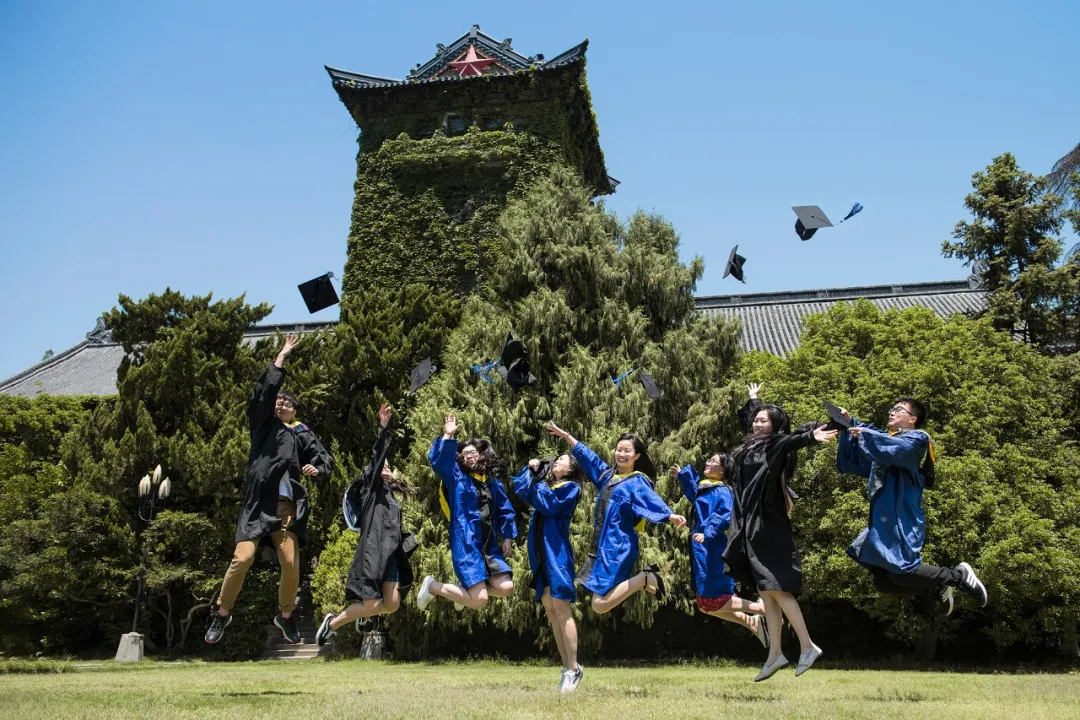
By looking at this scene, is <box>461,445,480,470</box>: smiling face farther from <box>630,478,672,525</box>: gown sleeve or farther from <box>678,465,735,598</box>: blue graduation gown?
<box>678,465,735,598</box>: blue graduation gown

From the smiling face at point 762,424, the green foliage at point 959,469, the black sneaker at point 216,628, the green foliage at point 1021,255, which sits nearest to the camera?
the smiling face at point 762,424

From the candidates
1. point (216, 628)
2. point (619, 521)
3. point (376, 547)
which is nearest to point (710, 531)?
point (619, 521)

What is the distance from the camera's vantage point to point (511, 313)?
713 inches

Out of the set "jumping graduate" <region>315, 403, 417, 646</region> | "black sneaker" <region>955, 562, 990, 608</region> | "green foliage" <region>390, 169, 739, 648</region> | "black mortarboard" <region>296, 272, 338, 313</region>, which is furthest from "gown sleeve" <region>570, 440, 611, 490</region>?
"green foliage" <region>390, 169, 739, 648</region>

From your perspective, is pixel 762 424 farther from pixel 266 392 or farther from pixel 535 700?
pixel 266 392

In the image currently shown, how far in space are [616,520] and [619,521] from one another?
0.09 ft

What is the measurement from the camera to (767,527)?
6664mm

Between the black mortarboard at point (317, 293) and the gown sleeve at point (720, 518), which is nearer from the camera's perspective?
the gown sleeve at point (720, 518)

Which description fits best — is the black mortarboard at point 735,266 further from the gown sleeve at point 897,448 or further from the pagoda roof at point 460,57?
the pagoda roof at point 460,57

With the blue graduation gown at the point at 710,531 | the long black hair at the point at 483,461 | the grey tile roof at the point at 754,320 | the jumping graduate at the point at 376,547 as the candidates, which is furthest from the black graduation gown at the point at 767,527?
the grey tile roof at the point at 754,320

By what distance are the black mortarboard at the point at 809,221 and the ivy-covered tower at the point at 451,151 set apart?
1325cm

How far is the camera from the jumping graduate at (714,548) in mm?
7867

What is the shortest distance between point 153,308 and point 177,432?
337cm

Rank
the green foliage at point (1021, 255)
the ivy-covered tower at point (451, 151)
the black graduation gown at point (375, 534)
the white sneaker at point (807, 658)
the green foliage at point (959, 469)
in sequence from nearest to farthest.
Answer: the white sneaker at point (807, 658) → the black graduation gown at point (375, 534) → the green foliage at point (959, 469) → the green foliage at point (1021, 255) → the ivy-covered tower at point (451, 151)
